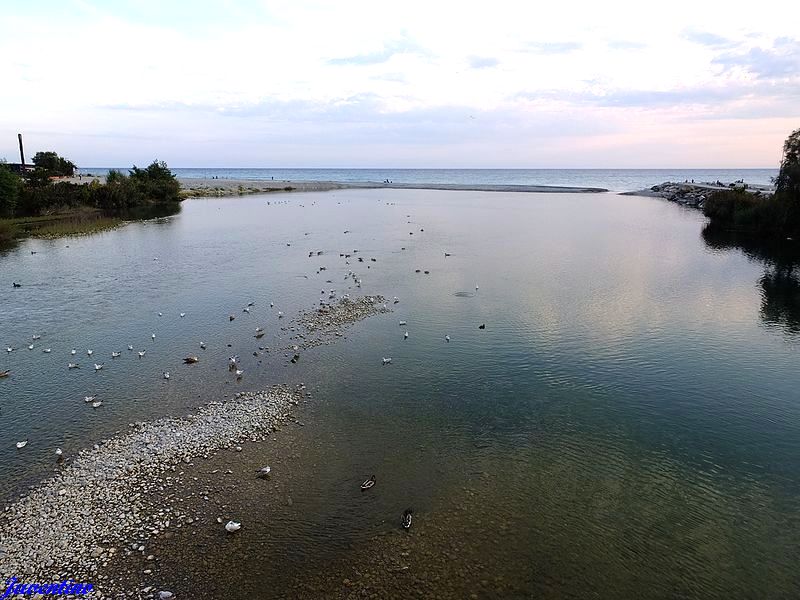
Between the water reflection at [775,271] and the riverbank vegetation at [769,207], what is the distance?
6.59ft

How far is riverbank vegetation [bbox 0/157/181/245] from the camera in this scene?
6094 cm

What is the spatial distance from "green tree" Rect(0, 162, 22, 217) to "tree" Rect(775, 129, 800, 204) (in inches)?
3332

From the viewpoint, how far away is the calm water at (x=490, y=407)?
488 inches

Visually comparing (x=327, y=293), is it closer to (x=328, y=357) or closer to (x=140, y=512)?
(x=328, y=357)

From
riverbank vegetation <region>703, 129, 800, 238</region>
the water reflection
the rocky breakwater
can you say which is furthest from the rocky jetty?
the rocky breakwater

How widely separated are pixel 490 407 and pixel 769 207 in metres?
56.3

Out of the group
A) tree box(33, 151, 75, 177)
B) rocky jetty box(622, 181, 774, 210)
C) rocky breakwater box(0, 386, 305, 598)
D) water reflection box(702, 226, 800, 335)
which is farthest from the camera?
tree box(33, 151, 75, 177)

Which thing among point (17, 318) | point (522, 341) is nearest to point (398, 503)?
Result: point (522, 341)

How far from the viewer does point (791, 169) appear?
164 ft

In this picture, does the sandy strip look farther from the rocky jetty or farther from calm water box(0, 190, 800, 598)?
calm water box(0, 190, 800, 598)

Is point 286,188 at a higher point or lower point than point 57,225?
higher

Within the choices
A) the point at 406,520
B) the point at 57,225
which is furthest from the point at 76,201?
the point at 406,520

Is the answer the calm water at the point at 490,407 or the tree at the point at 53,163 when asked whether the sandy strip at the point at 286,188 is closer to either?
the tree at the point at 53,163

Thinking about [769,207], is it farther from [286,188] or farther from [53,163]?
[53,163]
